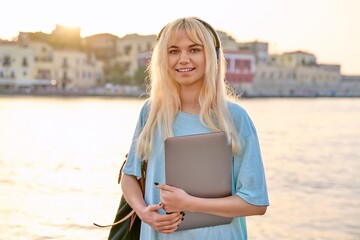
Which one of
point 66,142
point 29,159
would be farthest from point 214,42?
point 66,142

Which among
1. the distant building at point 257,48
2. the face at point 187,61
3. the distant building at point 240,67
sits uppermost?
the face at point 187,61

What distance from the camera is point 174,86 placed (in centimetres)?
145

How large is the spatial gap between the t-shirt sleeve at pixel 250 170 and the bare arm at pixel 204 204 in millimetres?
16

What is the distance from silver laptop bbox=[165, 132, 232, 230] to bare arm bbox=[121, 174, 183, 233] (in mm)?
28

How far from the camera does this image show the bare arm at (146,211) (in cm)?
134

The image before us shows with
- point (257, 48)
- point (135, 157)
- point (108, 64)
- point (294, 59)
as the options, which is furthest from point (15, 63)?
point (135, 157)

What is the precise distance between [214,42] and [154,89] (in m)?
0.15

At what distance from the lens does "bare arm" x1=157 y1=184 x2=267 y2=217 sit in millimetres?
1318

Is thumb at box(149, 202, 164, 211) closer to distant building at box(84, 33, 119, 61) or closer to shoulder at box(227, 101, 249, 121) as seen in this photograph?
shoulder at box(227, 101, 249, 121)

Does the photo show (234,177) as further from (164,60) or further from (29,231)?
(29,231)

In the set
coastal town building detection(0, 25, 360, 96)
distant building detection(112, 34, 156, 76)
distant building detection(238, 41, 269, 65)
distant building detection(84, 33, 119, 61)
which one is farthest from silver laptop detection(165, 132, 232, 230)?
distant building detection(238, 41, 269, 65)

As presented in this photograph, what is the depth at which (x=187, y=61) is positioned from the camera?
1.41 metres

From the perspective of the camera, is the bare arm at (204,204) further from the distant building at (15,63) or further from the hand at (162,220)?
the distant building at (15,63)

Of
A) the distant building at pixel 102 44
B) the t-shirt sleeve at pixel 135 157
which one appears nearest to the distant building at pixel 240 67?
the distant building at pixel 102 44
